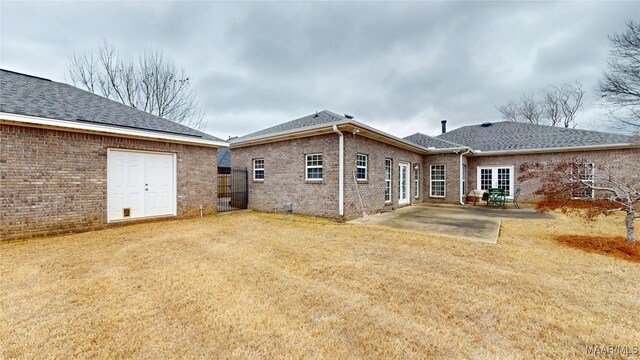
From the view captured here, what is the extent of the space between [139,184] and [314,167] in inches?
225

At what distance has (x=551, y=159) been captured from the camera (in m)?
13.3

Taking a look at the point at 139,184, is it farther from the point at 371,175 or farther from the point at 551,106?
the point at 551,106

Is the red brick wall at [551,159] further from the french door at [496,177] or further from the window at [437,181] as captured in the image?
the window at [437,181]

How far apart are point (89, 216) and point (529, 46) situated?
61.0 ft

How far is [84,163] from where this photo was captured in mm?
6652

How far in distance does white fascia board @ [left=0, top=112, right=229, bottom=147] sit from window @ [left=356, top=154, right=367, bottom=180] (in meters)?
5.46

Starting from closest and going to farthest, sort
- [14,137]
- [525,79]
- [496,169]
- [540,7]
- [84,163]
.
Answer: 1. [14,137]
2. [84,163]
3. [540,7]
4. [496,169]
5. [525,79]

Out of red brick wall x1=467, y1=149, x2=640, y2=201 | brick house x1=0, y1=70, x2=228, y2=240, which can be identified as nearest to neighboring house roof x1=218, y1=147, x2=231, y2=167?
brick house x1=0, y1=70, x2=228, y2=240

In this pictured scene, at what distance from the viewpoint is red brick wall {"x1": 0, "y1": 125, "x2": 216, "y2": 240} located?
561 cm

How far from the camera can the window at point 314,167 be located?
350 inches

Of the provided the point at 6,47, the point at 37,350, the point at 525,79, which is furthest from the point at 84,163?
the point at 525,79

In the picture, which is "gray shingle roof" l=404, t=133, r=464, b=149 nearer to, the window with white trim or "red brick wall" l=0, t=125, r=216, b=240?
the window with white trim

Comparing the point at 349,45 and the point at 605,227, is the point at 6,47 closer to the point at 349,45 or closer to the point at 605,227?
the point at 349,45

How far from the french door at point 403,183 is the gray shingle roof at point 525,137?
19.4 feet
